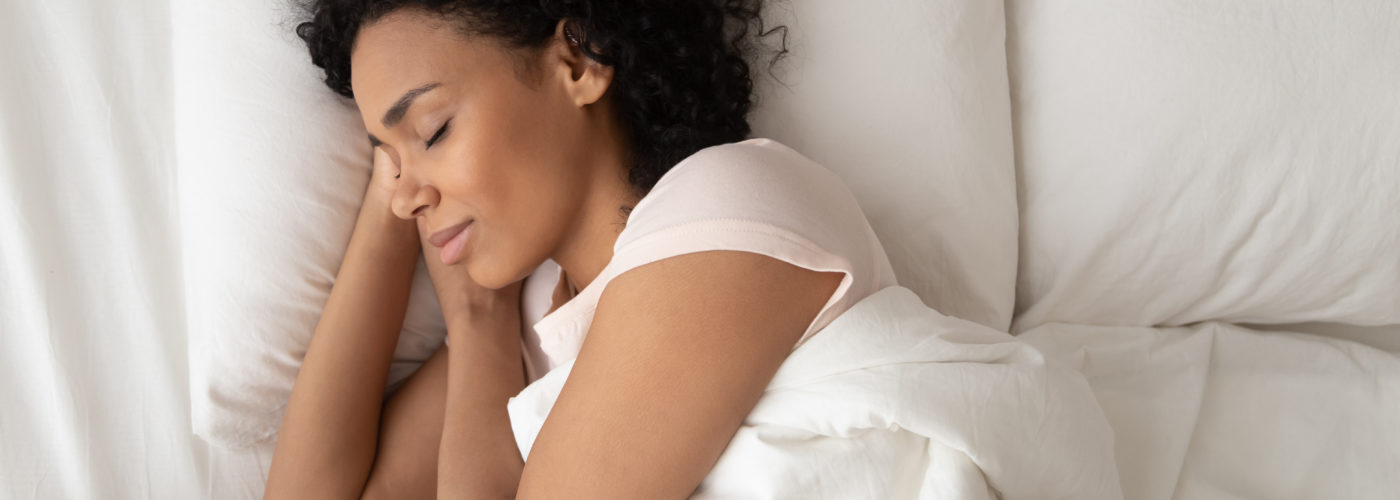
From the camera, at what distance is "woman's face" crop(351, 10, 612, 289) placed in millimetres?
914

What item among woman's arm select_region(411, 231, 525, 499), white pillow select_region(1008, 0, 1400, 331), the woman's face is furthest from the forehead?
white pillow select_region(1008, 0, 1400, 331)

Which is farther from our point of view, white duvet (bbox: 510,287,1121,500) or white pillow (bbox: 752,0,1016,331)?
white pillow (bbox: 752,0,1016,331)

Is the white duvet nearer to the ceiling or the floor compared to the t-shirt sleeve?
nearer to the floor

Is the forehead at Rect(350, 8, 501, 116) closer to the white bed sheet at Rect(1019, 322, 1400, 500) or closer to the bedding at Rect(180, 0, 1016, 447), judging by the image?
the bedding at Rect(180, 0, 1016, 447)

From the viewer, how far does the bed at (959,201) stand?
1110 millimetres

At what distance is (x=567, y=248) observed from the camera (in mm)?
1029

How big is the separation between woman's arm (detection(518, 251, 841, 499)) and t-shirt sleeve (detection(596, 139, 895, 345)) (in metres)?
0.02

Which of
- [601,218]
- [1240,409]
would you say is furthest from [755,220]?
[1240,409]

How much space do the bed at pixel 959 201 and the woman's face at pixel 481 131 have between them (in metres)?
0.22

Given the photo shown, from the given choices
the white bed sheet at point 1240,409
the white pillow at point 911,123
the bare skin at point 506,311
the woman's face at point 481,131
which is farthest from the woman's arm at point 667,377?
the white bed sheet at point 1240,409

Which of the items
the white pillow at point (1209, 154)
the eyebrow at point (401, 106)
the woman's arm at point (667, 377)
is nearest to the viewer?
the woman's arm at point (667, 377)

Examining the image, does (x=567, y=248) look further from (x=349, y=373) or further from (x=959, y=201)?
(x=959, y=201)

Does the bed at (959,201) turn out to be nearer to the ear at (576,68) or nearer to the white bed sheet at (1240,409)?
the white bed sheet at (1240,409)

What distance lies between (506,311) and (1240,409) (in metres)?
0.91
